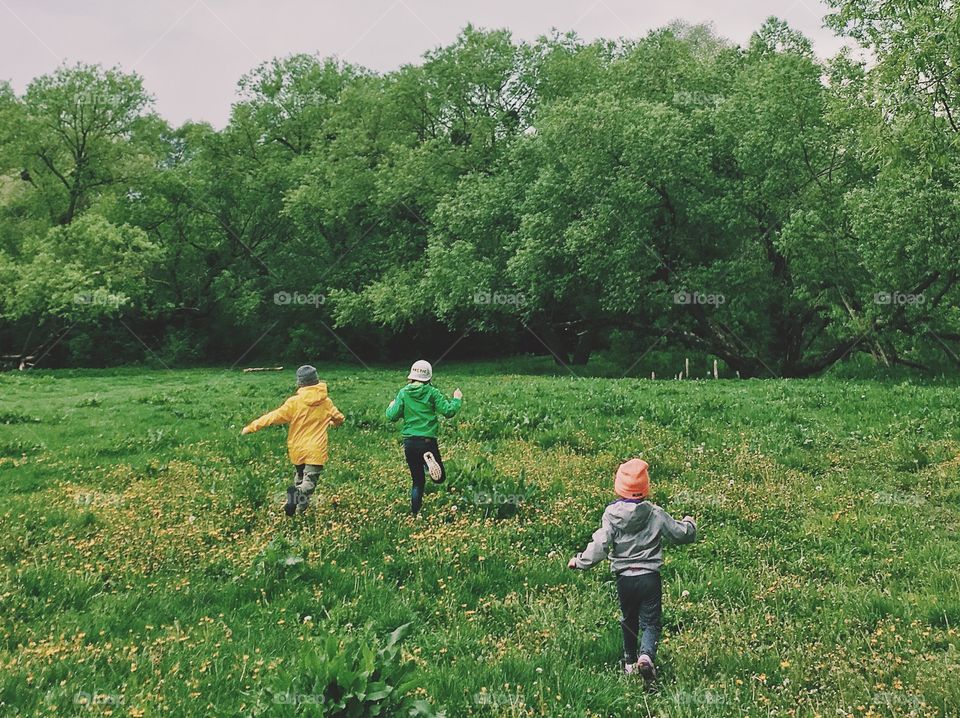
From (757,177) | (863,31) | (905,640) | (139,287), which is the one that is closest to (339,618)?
(905,640)

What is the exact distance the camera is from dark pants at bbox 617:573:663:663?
551 cm

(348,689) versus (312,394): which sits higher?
(312,394)

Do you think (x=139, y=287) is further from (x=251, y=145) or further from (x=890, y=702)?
(x=890, y=702)

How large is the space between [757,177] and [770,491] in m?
20.3

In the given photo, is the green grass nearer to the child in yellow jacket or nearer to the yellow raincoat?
the child in yellow jacket

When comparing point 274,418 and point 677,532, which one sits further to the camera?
point 274,418

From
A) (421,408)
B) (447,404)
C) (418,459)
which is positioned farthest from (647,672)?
(421,408)

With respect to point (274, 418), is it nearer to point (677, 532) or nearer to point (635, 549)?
point (635, 549)

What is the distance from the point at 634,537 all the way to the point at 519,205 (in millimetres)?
26907

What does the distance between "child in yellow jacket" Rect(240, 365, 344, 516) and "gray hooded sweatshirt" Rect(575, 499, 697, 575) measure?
4627 mm

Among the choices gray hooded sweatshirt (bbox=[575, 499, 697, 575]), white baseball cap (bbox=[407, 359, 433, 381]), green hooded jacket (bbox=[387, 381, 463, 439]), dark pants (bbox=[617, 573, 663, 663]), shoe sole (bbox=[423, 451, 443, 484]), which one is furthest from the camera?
white baseball cap (bbox=[407, 359, 433, 381])

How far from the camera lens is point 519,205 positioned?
102 ft

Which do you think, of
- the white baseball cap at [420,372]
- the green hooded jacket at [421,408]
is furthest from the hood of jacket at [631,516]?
the white baseball cap at [420,372]

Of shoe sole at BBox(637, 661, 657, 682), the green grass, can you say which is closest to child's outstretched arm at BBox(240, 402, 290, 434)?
the green grass
